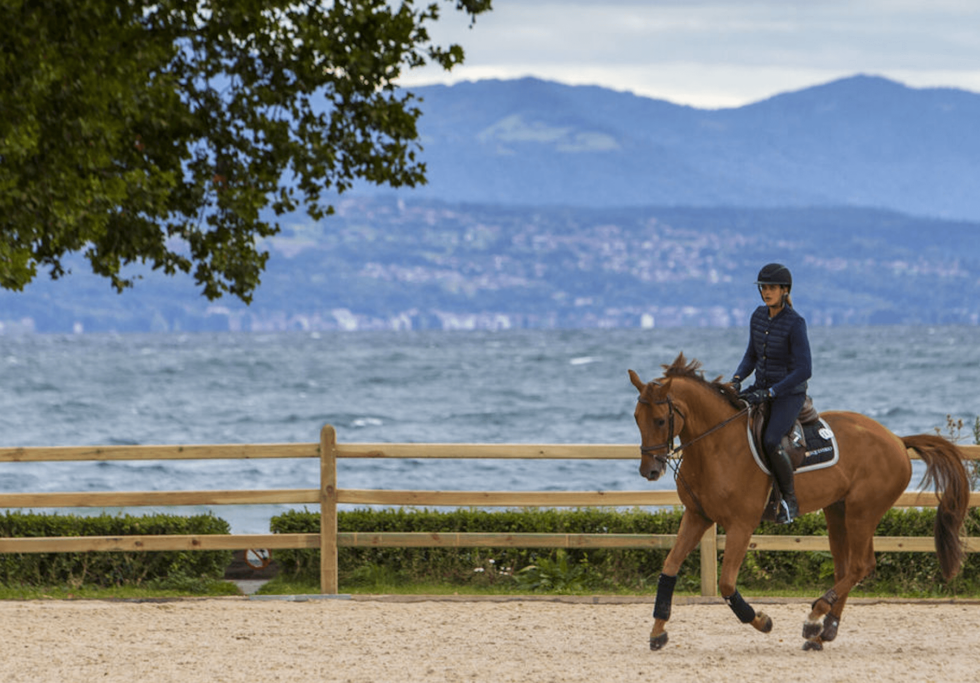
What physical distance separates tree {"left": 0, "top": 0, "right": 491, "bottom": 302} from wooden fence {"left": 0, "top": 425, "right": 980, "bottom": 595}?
6.74 ft

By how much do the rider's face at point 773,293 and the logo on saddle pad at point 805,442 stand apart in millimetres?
735

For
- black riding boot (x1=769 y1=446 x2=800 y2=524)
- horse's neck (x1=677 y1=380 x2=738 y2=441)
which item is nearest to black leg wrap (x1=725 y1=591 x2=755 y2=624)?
black riding boot (x1=769 y1=446 x2=800 y2=524)

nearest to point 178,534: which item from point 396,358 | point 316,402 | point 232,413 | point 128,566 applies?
point 128,566

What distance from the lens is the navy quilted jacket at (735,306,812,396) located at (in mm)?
8992

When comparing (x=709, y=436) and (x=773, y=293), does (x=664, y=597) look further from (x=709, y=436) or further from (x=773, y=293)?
(x=773, y=293)

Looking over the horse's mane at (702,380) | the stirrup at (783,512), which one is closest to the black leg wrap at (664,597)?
the stirrup at (783,512)

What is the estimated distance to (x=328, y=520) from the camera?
11.6 metres

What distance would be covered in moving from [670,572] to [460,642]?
67.7 inches

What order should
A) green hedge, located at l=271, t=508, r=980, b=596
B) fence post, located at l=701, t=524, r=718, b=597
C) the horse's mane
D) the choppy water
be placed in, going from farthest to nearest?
the choppy water < green hedge, located at l=271, t=508, r=980, b=596 < fence post, located at l=701, t=524, r=718, b=597 < the horse's mane

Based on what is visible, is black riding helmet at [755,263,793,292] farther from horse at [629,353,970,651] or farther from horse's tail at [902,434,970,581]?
horse's tail at [902,434,970,581]

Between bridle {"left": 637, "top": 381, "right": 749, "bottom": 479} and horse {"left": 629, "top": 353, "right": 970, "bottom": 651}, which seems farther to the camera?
horse {"left": 629, "top": 353, "right": 970, "bottom": 651}

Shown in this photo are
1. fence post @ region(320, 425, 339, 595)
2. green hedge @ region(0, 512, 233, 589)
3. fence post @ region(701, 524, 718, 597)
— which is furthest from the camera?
green hedge @ region(0, 512, 233, 589)

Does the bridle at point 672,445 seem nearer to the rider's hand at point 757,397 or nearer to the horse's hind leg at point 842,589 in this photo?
the rider's hand at point 757,397

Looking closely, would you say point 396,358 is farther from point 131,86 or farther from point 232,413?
point 131,86
